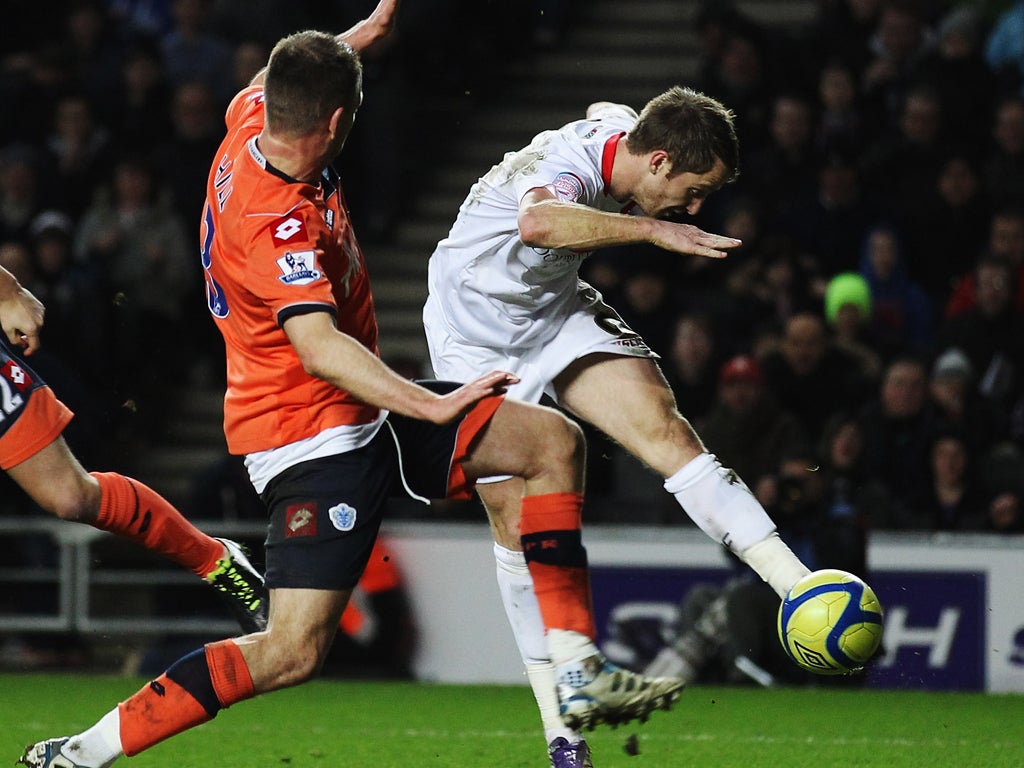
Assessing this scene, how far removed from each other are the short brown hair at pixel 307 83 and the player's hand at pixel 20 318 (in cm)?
125

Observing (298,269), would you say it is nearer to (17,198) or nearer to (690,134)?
(690,134)

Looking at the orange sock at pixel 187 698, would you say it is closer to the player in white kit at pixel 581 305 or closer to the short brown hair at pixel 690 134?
the player in white kit at pixel 581 305

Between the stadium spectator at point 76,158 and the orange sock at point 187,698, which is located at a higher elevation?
the stadium spectator at point 76,158

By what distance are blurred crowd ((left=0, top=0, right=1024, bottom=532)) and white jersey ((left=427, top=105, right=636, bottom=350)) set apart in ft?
11.0

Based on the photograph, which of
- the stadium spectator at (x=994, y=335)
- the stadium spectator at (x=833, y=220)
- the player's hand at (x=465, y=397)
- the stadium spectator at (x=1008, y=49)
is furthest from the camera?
the stadium spectator at (x=1008, y=49)

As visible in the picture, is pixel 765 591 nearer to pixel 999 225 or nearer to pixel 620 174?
pixel 999 225

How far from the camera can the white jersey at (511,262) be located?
5.67 metres

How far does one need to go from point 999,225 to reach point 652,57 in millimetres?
4194

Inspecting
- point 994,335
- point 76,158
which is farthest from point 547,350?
point 76,158

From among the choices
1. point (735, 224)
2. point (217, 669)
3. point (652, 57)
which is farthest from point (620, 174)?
point (652, 57)

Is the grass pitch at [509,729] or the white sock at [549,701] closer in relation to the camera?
the white sock at [549,701]

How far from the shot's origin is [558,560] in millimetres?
5039

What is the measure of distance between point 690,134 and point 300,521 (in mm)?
1635

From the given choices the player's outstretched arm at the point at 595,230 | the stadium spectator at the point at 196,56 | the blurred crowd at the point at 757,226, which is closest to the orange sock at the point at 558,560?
the player's outstretched arm at the point at 595,230
